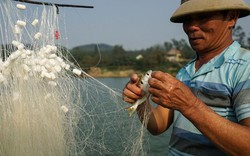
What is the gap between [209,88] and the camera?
1.83 meters

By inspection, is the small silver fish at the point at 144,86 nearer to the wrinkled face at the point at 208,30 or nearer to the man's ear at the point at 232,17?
the wrinkled face at the point at 208,30

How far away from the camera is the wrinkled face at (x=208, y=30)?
1.86m

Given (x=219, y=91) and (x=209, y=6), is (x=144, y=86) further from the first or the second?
(x=209, y=6)

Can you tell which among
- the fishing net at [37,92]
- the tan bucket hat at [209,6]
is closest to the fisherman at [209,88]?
the tan bucket hat at [209,6]


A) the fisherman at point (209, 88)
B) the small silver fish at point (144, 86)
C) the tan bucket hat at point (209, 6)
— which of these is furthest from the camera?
the small silver fish at point (144, 86)

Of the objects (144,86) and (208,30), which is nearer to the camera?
(208,30)

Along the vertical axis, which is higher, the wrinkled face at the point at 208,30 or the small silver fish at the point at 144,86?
the wrinkled face at the point at 208,30

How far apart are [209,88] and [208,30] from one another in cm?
33

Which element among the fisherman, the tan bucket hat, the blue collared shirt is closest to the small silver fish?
the fisherman

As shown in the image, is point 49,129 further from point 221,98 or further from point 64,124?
point 221,98

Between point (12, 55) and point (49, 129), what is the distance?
1.91 feet

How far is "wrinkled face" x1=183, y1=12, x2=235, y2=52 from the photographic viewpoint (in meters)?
1.86

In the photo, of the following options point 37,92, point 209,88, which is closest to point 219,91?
point 209,88

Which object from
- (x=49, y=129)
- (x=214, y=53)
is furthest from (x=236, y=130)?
(x=49, y=129)
